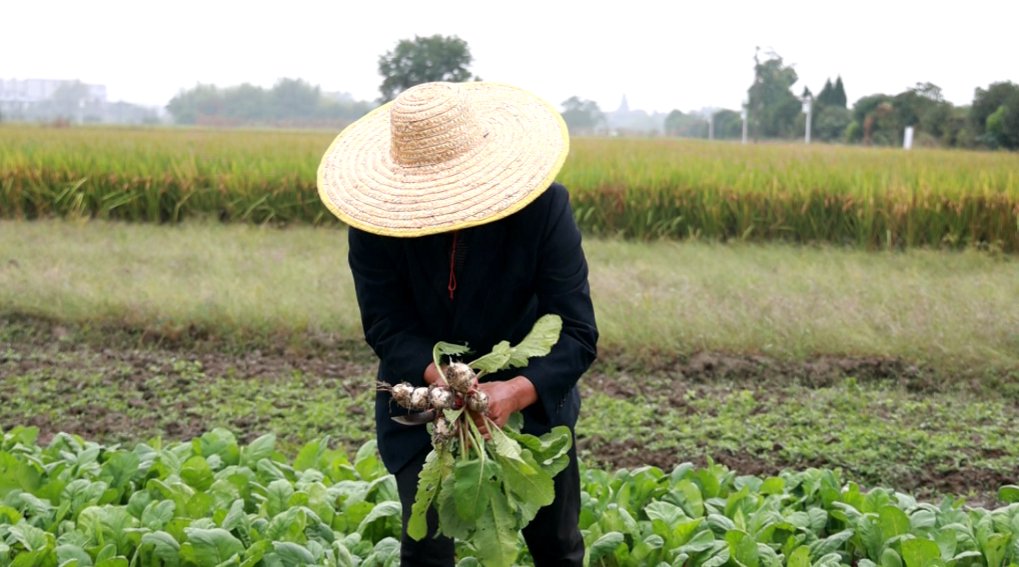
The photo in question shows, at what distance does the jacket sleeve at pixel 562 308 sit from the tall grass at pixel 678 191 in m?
7.08

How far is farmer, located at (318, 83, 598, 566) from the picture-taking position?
234 cm

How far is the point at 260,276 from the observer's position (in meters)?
7.59

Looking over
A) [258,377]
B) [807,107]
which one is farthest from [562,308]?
[807,107]

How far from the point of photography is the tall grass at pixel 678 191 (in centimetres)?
897

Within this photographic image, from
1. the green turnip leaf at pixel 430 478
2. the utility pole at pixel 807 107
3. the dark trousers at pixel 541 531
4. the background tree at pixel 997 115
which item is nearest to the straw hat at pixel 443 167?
the green turnip leaf at pixel 430 478

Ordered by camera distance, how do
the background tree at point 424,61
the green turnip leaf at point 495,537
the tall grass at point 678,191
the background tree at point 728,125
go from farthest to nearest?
the background tree at point 728,125 < the background tree at point 424,61 < the tall grass at point 678,191 < the green turnip leaf at point 495,537

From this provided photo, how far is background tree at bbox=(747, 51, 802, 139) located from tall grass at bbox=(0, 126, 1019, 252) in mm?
3819

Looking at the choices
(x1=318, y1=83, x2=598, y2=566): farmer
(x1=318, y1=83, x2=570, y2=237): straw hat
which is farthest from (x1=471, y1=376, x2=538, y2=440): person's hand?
(x1=318, y1=83, x2=570, y2=237): straw hat

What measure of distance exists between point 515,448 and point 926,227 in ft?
24.7

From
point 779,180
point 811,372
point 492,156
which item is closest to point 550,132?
point 492,156

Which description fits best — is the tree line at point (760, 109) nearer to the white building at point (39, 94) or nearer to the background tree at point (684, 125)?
the background tree at point (684, 125)

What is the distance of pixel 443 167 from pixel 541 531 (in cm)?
84

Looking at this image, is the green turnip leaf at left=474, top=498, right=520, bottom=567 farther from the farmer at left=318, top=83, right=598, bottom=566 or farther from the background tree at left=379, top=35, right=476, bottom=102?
the background tree at left=379, top=35, right=476, bottom=102

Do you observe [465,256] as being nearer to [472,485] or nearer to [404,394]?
[404,394]
